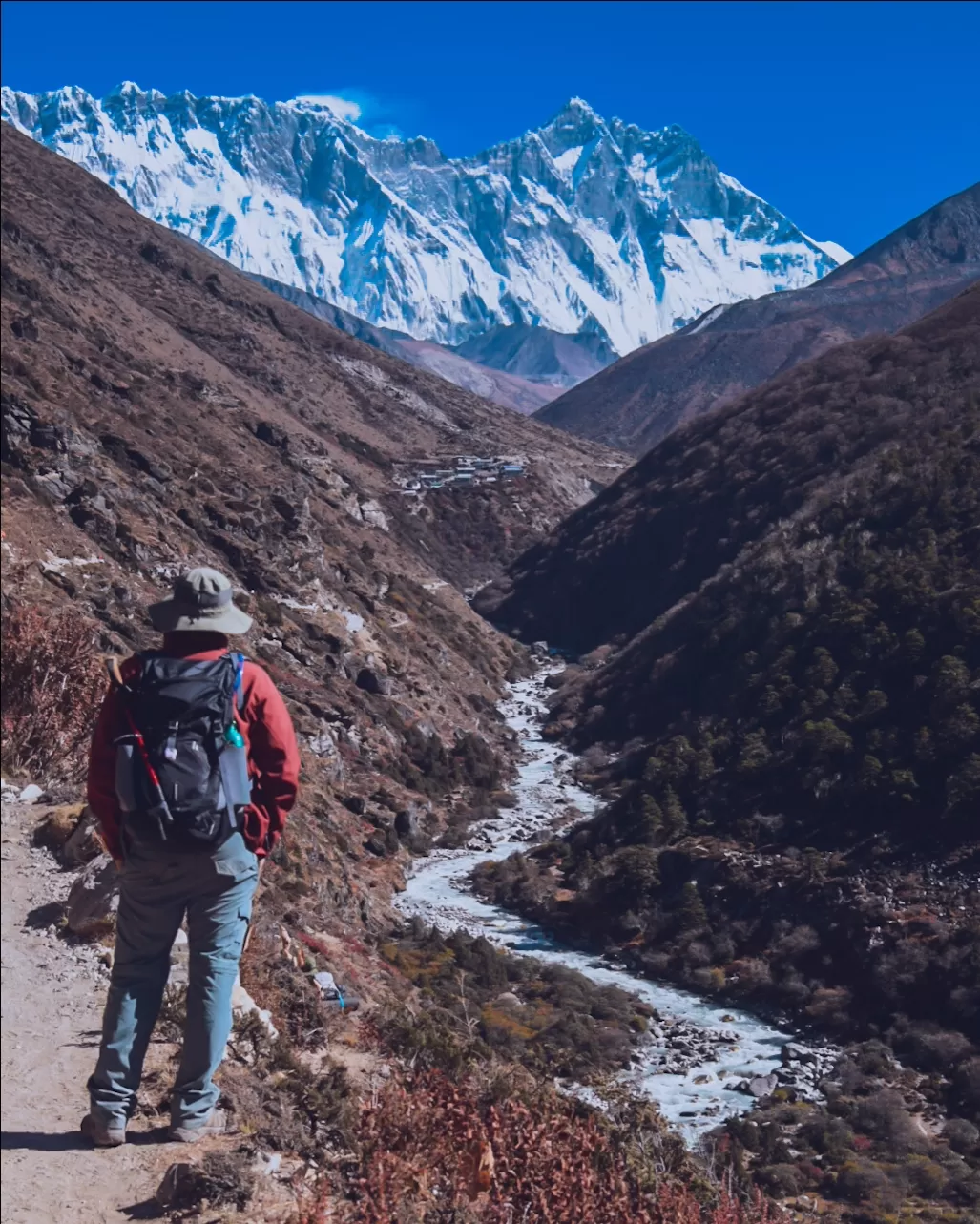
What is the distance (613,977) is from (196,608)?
17825mm

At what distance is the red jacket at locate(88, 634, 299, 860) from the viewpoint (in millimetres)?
3980

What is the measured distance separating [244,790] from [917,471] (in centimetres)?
3149

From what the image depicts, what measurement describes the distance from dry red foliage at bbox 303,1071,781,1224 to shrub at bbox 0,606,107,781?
13.7 ft

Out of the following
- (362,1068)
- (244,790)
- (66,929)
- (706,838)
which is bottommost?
(706,838)

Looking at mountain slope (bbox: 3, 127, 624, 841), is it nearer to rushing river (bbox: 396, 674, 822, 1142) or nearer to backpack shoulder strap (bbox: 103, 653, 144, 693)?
rushing river (bbox: 396, 674, 822, 1142)

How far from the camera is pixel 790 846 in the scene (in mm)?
22484

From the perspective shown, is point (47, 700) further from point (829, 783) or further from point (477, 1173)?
point (829, 783)

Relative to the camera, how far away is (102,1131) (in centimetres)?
410

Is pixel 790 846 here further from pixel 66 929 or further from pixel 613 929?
pixel 66 929

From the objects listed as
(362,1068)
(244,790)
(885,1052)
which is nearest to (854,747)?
(885,1052)

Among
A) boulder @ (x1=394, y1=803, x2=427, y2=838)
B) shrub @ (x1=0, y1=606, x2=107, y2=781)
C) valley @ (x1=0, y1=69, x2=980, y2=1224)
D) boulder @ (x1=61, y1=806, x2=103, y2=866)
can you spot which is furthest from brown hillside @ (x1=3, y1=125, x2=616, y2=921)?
boulder @ (x1=61, y1=806, x2=103, y2=866)

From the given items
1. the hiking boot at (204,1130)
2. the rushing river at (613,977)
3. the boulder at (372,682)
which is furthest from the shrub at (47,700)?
the boulder at (372,682)

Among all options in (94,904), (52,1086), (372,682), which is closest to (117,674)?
(52,1086)

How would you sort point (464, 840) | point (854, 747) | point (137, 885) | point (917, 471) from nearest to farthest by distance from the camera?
1. point (137, 885)
2. point (854, 747)
3. point (464, 840)
4. point (917, 471)
